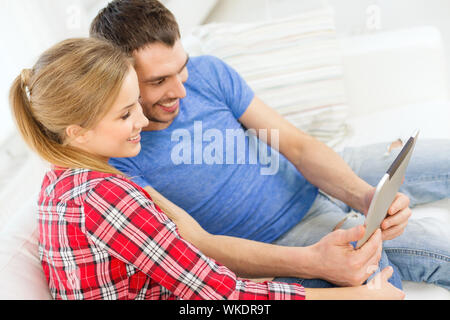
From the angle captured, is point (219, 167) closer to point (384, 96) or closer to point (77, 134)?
point (77, 134)

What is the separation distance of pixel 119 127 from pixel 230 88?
43cm

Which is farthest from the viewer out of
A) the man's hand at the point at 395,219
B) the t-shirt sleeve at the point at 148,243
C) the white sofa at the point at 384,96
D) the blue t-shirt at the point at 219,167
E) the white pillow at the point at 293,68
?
the white pillow at the point at 293,68

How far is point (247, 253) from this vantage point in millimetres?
950

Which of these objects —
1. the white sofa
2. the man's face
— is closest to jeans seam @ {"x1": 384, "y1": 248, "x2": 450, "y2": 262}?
the white sofa

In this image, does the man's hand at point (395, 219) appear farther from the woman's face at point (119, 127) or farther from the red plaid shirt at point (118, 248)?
the woman's face at point (119, 127)

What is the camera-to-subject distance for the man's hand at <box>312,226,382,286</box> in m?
0.86

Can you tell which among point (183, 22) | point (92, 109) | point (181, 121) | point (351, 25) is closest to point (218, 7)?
point (183, 22)

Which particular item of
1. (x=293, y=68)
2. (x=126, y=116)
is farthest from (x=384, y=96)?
(x=126, y=116)

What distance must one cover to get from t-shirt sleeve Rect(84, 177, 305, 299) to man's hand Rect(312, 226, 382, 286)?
20 cm

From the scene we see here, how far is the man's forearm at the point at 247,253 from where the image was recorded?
923mm

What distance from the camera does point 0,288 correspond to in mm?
784

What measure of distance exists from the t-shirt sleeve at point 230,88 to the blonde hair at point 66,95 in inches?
15.1

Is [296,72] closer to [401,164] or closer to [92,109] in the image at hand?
[401,164]

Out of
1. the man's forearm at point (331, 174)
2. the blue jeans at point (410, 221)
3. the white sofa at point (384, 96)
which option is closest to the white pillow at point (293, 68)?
the white sofa at point (384, 96)
